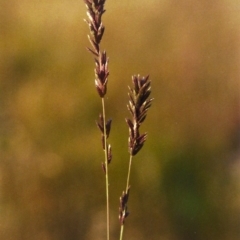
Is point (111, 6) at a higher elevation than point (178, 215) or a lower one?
higher

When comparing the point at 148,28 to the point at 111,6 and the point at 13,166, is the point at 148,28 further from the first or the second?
the point at 13,166

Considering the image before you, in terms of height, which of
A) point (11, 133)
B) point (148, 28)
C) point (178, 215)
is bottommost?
point (178, 215)

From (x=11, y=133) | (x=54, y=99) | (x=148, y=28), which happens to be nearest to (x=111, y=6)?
(x=148, y=28)

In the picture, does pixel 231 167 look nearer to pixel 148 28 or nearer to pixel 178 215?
pixel 178 215

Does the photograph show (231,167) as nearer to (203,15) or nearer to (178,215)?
(178,215)

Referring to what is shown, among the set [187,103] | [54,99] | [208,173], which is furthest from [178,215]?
[54,99]

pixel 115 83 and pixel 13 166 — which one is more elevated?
pixel 115 83
